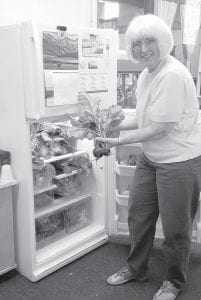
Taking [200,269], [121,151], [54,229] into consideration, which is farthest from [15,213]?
[200,269]

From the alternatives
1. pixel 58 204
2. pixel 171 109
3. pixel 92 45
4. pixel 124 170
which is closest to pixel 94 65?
pixel 92 45

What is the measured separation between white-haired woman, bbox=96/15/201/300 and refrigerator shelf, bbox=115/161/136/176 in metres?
0.50

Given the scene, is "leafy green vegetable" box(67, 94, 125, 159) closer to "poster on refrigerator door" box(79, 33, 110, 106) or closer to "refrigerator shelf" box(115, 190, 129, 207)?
"poster on refrigerator door" box(79, 33, 110, 106)

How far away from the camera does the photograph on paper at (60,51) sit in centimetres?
175

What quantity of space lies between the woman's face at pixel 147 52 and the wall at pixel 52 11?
0.60 m

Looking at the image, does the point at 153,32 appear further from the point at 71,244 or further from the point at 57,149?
the point at 71,244

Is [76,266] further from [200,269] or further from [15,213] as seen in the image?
[200,269]

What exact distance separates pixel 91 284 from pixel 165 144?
95cm

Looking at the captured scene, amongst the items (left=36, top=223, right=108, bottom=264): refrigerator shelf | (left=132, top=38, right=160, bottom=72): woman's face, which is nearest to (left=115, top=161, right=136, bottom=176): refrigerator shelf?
(left=36, top=223, right=108, bottom=264): refrigerator shelf

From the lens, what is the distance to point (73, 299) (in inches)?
73.6

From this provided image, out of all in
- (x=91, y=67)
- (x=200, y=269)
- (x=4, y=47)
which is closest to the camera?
(x=4, y=47)

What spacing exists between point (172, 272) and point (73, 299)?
0.55 meters

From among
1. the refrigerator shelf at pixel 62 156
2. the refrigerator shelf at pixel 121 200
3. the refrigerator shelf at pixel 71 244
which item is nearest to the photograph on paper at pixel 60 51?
the refrigerator shelf at pixel 62 156

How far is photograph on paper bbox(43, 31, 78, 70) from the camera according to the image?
5.76 ft
